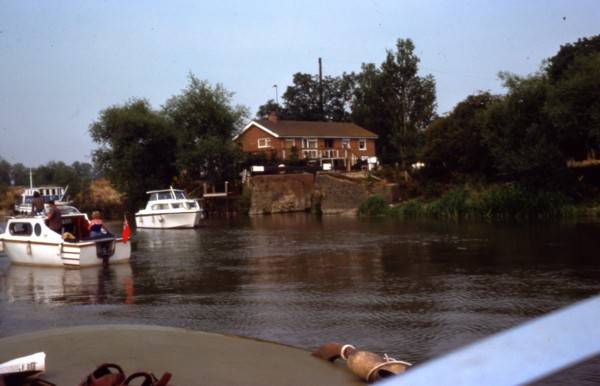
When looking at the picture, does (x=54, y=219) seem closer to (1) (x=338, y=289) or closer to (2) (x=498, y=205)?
(1) (x=338, y=289)

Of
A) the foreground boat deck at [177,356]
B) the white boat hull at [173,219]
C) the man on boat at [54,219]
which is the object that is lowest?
the foreground boat deck at [177,356]

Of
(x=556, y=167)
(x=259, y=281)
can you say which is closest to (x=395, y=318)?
(x=259, y=281)

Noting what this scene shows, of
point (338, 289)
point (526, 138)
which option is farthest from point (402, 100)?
point (338, 289)

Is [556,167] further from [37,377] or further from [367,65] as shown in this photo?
[367,65]

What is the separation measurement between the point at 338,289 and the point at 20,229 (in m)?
12.2

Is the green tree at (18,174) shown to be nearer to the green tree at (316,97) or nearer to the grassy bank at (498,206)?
the green tree at (316,97)

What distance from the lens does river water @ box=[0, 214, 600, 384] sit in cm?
1028

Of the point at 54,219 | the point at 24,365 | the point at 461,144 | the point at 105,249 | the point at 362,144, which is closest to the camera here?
the point at 24,365

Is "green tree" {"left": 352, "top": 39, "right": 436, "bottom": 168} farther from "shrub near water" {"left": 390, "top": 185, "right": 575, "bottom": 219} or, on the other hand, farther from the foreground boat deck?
the foreground boat deck

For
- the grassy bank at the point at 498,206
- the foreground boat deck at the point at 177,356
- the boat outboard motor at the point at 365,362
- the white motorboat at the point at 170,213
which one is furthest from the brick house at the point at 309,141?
the boat outboard motor at the point at 365,362

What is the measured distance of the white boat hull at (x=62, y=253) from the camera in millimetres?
19297

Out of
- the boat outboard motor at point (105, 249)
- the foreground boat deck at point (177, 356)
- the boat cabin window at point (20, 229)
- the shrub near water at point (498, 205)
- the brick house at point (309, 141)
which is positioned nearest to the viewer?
the foreground boat deck at point (177, 356)

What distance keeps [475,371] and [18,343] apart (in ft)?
26.7

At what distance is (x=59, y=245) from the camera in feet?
64.1
